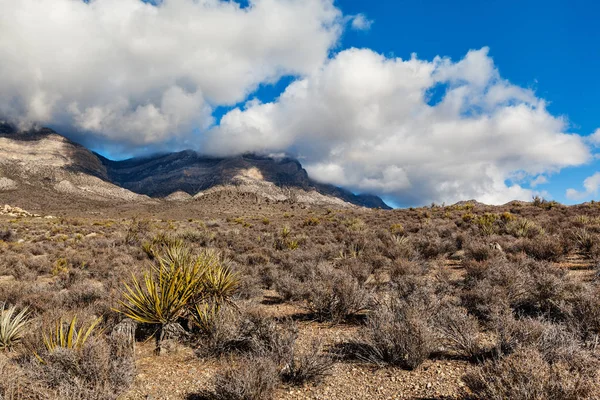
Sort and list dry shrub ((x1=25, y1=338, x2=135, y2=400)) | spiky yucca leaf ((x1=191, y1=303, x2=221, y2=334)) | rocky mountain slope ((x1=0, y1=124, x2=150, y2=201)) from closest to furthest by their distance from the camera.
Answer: dry shrub ((x1=25, y1=338, x2=135, y2=400))
spiky yucca leaf ((x1=191, y1=303, x2=221, y2=334))
rocky mountain slope ((x1=0, y1=124, x2=150, y2=201))

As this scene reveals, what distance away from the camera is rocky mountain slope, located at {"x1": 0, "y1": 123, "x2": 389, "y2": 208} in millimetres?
98250

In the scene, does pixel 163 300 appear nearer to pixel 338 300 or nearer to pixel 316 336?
pixel 316 336

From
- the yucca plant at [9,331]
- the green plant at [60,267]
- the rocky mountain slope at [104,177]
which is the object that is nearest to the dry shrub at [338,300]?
the yucca plant at [9,331]

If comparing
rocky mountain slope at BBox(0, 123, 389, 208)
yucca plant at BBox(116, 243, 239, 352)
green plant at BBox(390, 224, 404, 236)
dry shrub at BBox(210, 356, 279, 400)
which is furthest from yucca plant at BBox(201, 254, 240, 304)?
rocky mountain slope at BBox(0, 123, 389, 208)

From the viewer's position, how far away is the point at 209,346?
527 centimetres

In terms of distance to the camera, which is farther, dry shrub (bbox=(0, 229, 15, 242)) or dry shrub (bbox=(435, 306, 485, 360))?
dry shrub (bbox=(0, 229, 15, 242))

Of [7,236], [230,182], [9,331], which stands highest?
[230,182]

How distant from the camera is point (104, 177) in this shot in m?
141

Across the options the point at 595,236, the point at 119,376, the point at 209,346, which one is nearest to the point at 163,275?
the point at 209,346

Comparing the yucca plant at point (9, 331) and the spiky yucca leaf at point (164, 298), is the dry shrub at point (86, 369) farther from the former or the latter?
the yucca plant at point (9, 331)

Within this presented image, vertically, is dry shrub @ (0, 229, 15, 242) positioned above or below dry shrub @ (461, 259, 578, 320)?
below

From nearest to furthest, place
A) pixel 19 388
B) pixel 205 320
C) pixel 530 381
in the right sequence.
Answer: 1. pixel 530 381
2. pixel 19 388
3. pixel 205 320

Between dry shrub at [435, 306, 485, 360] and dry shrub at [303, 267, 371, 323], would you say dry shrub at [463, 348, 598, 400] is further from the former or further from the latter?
dry shrub at [303, 267, 371, 323]

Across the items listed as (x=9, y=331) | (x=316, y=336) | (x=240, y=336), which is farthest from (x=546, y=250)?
(x=9, y=331)
